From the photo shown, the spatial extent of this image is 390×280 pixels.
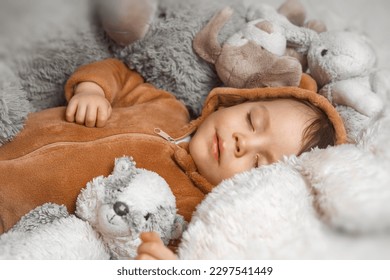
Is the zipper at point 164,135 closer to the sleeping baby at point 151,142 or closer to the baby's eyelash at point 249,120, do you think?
the sleeping baby at point 151,142

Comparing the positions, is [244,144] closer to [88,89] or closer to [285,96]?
[285,96]

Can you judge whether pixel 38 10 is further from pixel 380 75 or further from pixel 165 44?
pixel 380 75

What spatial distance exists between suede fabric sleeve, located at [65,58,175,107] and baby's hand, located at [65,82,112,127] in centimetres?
6

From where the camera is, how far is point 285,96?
2.67 ft

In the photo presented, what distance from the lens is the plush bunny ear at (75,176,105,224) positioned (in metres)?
0.66

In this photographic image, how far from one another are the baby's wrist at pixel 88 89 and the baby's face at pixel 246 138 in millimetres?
181

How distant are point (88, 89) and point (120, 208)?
270mm

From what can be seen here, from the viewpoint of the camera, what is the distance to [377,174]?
0.51 metres

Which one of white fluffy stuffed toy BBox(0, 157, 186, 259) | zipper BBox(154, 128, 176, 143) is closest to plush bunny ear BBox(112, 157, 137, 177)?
white fluffy stuffed toy BBox(0, 157, 186, 259)

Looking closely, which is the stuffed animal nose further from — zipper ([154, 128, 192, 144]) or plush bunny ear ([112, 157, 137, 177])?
zipper ([154, 128, 192, 144])

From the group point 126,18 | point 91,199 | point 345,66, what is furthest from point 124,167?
point 345,66

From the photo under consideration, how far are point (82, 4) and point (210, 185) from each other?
13.6 inches
